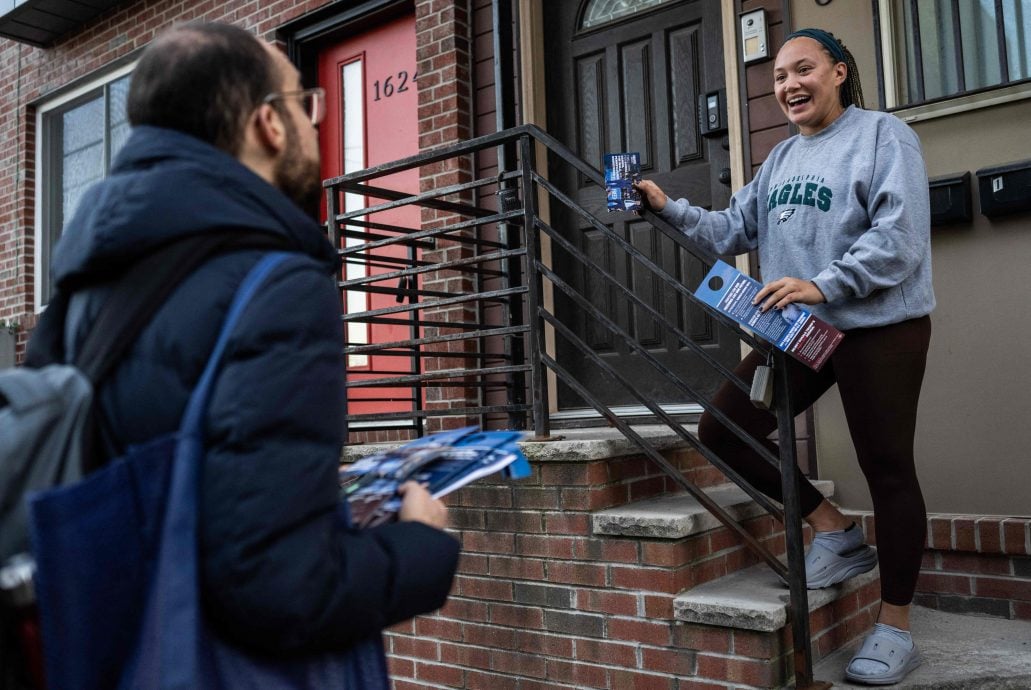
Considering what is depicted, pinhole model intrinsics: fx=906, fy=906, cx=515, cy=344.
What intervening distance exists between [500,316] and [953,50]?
2363 millimetres

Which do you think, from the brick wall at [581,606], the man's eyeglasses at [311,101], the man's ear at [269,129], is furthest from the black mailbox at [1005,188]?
the man's ear at [269,129]

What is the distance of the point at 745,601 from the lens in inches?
99.0

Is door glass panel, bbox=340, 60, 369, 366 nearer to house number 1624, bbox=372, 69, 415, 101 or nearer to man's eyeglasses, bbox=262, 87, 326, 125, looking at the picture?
house number 1624, bbox=372, 69, 415, 101

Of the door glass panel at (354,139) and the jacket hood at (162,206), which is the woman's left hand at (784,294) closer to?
the jacket hood at (162,206)

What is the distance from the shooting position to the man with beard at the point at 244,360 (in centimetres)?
97

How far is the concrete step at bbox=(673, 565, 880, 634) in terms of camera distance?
2.43 meters

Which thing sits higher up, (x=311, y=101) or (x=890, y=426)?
(x=311, y=101)

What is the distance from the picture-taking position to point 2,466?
3.06 feet

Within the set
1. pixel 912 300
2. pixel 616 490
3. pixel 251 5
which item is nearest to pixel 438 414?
pixel 616 490

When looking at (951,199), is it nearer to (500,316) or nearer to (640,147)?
(640,147)

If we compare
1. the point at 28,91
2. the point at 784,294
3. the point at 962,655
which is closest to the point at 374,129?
the point at 784,294

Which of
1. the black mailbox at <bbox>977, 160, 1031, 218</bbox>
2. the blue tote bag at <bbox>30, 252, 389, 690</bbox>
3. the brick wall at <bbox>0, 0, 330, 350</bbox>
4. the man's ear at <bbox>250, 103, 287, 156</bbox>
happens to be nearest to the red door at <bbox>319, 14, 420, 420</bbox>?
the brick wall at <bbox>0, 0, 330, 350</bbox>

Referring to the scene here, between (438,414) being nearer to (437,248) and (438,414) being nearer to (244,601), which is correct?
(437,248)

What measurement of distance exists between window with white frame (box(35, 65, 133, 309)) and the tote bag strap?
6.83 meters
